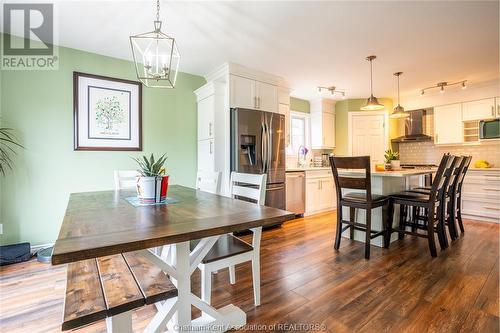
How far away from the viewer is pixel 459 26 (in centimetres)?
245

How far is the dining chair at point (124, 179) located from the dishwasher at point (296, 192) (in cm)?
243

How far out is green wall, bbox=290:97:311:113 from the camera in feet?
16.8

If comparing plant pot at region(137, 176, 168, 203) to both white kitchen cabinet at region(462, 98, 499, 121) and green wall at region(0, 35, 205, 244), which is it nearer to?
green wall at region(0, 35, 205, 244)

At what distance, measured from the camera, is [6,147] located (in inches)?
99.4

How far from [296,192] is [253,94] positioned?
1.79 m

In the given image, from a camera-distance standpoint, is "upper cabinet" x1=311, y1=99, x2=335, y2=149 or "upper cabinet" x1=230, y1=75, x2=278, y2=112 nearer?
"upper cabinet" x1=230, y1=75, x2=278, y2=112

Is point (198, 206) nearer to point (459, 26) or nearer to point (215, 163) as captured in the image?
point (215, 163)

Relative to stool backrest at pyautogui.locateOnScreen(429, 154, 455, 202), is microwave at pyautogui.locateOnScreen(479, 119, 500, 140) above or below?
above

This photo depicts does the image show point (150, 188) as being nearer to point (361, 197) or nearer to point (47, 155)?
point (47, 155)

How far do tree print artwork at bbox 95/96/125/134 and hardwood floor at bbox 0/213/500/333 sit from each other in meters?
1.65

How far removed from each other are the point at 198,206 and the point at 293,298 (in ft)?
3.35

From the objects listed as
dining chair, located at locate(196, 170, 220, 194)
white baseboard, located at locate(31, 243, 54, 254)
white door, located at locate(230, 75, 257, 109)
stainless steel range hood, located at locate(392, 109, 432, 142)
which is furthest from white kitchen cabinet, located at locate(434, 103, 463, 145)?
white baseboard, located at locate(31, 243, 54, 254)

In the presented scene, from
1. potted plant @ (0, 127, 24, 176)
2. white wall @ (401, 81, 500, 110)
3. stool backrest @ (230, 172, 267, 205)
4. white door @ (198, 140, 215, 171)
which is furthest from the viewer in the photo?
white wall @ (401, 81, 500, 110)

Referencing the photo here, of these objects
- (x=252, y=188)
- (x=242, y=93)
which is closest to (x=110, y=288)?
(x=252, y=188)
